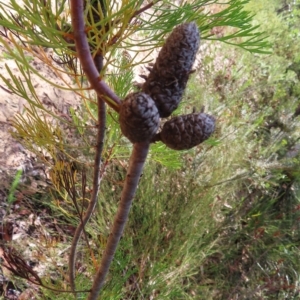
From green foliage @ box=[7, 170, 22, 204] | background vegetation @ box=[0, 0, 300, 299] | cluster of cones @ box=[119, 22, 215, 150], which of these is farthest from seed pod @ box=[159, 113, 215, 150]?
green foliage @ box=[7, 170, 22, 204]

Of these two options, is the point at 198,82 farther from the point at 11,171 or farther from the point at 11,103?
the point at 11,171

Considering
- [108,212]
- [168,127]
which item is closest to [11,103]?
[108,212]

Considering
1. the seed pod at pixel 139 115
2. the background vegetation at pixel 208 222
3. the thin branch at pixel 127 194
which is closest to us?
the seed pod at pixel 139 115

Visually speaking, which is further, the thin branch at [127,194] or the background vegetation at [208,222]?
the background vegetation at [208,222]

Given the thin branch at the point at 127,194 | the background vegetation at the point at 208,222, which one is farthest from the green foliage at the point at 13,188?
the thin branch at the point at 127,194

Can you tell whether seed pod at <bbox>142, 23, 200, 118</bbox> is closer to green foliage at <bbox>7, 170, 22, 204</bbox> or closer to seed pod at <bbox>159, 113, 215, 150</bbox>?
seed pod at <bbox>159, 113, 215, 150</bbox>

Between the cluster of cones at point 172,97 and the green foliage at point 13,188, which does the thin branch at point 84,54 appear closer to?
the cluster of cones at point 172,97

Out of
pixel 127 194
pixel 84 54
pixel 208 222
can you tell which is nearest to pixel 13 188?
pixel 208 222
